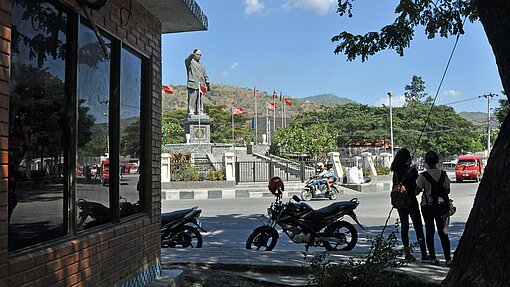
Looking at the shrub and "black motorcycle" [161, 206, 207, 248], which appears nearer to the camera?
the shrub

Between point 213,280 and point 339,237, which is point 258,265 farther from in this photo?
point 339,237

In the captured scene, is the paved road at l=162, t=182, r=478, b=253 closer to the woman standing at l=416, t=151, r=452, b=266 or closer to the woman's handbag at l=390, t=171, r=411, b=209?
the woman standing at l=416, t=151, r=452, b=266

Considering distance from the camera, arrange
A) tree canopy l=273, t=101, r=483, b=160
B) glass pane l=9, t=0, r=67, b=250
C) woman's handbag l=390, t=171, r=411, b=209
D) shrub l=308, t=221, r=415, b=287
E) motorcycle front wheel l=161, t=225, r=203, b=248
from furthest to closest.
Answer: tree canopy l=273, t=101, r=483, b=160 → motorcycle front wheel l=161, t=225, r=203, b=248 → woman's handbag l=390, t=171, r=411, b=209 → shrub l=308, t=221, r=415, b=287 → glass pane l=9, t=0, r=67, b=250

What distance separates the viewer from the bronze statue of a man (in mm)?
35844

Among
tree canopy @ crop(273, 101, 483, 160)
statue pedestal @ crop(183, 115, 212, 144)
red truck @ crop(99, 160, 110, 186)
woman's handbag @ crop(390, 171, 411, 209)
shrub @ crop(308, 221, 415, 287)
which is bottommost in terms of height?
shrub @ crop(308, 221, 415, 287)

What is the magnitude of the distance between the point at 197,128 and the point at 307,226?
28.4 metres

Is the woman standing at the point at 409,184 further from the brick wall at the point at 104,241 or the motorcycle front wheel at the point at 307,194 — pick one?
the motorcycle front wheel at the point at 307,194

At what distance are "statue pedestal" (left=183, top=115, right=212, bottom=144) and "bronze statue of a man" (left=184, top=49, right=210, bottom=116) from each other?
1.80 feet

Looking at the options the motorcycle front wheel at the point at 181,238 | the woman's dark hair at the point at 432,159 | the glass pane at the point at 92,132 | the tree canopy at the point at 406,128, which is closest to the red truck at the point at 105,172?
the glass pane at the point at 92,132

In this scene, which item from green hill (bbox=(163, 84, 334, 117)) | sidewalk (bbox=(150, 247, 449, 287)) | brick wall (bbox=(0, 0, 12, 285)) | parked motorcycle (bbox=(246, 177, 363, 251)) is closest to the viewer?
brick wall (bbox=(0, 0, 12, 285))

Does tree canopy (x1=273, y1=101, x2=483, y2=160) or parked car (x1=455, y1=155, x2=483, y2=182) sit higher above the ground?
tree canopy (x1=273, y1=101, x2=483, y2=160)

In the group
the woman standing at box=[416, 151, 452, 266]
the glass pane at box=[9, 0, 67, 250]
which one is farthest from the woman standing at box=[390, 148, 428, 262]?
the glass pane at box=[9, 0, 67, 250]

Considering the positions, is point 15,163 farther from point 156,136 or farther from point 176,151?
point 176,151

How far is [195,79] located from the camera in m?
35.8
